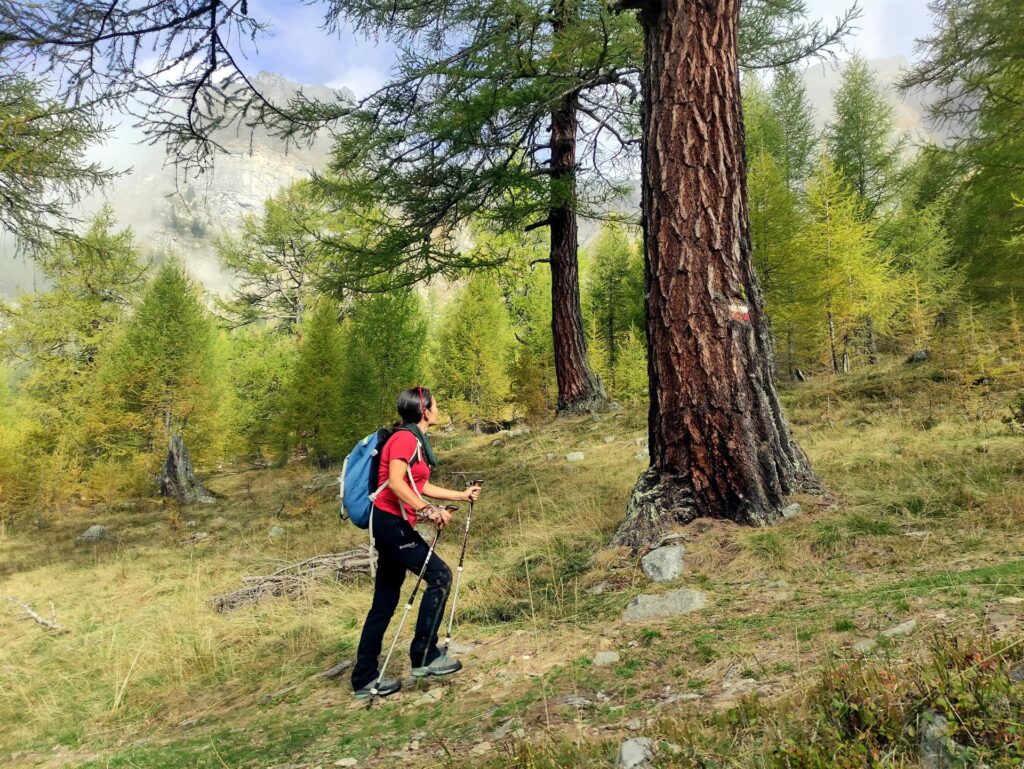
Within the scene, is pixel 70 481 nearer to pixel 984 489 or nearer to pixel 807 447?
pixel 807 447

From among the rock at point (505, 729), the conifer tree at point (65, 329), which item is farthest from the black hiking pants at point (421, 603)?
the conifer tree at point (65, 329)

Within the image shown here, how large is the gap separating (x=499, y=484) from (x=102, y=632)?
510 centimetres

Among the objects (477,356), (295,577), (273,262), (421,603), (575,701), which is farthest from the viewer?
(273,262)

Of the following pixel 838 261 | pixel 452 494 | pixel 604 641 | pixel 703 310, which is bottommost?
pixel 604 641

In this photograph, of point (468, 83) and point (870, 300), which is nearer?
point (468, 83)

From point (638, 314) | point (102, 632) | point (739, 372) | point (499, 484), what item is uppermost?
point (638, 314)

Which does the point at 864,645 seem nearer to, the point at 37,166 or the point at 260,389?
the point at 37,166

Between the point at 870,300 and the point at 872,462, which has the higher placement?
the point at 870,300

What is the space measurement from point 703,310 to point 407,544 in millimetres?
2852

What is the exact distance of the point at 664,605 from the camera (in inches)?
135

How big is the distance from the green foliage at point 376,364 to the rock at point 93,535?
22.7ft

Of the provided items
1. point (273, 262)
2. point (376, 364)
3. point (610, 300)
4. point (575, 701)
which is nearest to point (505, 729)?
point (575, 701)

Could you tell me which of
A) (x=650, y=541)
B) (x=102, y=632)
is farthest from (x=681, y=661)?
(x=102, y=632)

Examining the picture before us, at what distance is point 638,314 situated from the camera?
2502 cm
